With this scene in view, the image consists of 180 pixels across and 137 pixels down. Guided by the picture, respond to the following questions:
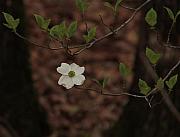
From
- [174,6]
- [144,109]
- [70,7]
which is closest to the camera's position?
[174,6]

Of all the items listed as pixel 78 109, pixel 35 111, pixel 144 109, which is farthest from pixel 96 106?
pixel 144 109

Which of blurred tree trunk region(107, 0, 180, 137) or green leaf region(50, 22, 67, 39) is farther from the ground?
green leaf region(50, 22, 67, 39)

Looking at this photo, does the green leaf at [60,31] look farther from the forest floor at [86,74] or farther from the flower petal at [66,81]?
the forest floor at [86,74]

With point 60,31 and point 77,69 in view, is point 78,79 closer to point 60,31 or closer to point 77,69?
point 77,69

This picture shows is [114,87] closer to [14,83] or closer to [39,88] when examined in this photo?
[39,88]

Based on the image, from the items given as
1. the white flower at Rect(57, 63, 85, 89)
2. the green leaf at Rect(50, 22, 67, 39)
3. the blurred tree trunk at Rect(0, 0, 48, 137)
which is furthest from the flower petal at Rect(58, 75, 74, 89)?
the blurred tree trunk at Rect(0, 0, 48, 137)

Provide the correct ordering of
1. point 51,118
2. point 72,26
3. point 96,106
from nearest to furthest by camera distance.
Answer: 1. point 72,26
2. point 51,118
3. point 96,106

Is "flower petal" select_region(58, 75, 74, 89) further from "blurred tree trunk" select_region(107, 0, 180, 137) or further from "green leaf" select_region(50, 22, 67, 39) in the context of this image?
"blurred tree trunk" select_region(107, 0, 180, 137)
